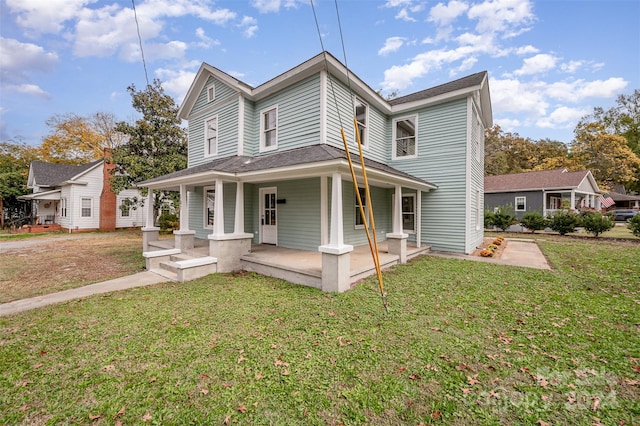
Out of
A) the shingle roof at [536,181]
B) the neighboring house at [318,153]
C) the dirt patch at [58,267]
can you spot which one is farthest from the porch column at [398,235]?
the shingle roof at [536,181]

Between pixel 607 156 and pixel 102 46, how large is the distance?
4026 centimetres

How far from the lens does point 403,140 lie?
11.2m

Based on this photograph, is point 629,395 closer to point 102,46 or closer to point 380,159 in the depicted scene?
point 380,159

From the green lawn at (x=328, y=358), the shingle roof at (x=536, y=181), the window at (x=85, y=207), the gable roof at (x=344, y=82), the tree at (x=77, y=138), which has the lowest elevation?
the green lawn at (x=328, y=358)

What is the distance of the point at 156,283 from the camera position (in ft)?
21.0

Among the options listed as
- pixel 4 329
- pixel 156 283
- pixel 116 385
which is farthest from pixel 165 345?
pixel 156 283

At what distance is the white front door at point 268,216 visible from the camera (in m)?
9.70

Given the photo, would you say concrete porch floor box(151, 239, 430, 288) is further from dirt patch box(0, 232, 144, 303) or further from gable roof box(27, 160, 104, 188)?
gable roof box(27, 160, 104, 188)

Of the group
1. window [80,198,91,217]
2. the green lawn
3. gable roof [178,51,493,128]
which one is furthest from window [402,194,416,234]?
window [80,198,91,217]

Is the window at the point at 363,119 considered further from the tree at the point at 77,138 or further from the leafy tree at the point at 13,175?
the tree at the point at 77,138

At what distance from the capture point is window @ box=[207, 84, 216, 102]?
35.4ft

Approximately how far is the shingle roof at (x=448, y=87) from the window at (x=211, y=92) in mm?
7357

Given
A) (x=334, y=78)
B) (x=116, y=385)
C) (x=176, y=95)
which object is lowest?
(x=116, y=385)

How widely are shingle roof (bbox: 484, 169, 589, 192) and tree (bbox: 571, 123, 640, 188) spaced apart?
30.5 ft
